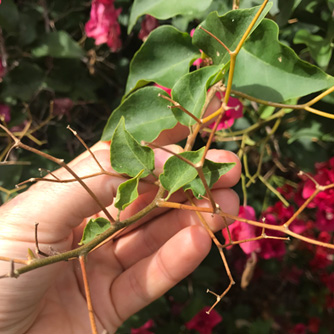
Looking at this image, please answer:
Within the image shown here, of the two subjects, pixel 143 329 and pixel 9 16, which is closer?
pixel 9 16

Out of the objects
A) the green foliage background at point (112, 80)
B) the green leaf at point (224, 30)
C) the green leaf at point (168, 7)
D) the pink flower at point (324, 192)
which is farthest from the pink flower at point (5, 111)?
the pink flower at point (324, 192)

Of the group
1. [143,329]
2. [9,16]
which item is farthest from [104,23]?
[143,329]

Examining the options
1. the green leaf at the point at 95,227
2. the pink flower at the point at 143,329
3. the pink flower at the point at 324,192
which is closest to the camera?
the green leaf at the point at 95,227

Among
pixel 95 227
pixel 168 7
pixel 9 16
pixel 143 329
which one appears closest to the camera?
pixel 95 227

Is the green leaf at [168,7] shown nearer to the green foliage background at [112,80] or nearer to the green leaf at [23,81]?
the green foliage background at [112,80]

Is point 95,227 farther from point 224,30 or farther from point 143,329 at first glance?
point 143,329

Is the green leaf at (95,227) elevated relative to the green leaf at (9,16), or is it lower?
lower

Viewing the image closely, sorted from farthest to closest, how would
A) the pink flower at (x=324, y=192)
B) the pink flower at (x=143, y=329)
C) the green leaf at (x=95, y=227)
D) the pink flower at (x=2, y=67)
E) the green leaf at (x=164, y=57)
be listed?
the pink flower at (x=143, y=329) → the pink flower at (x=2, y=67) → the pink flower at (x=324, y=192) → the green leaf at (x=164, y=57) → the green leaf at (x=95, y=227)

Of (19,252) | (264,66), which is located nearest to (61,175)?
(19,252)
